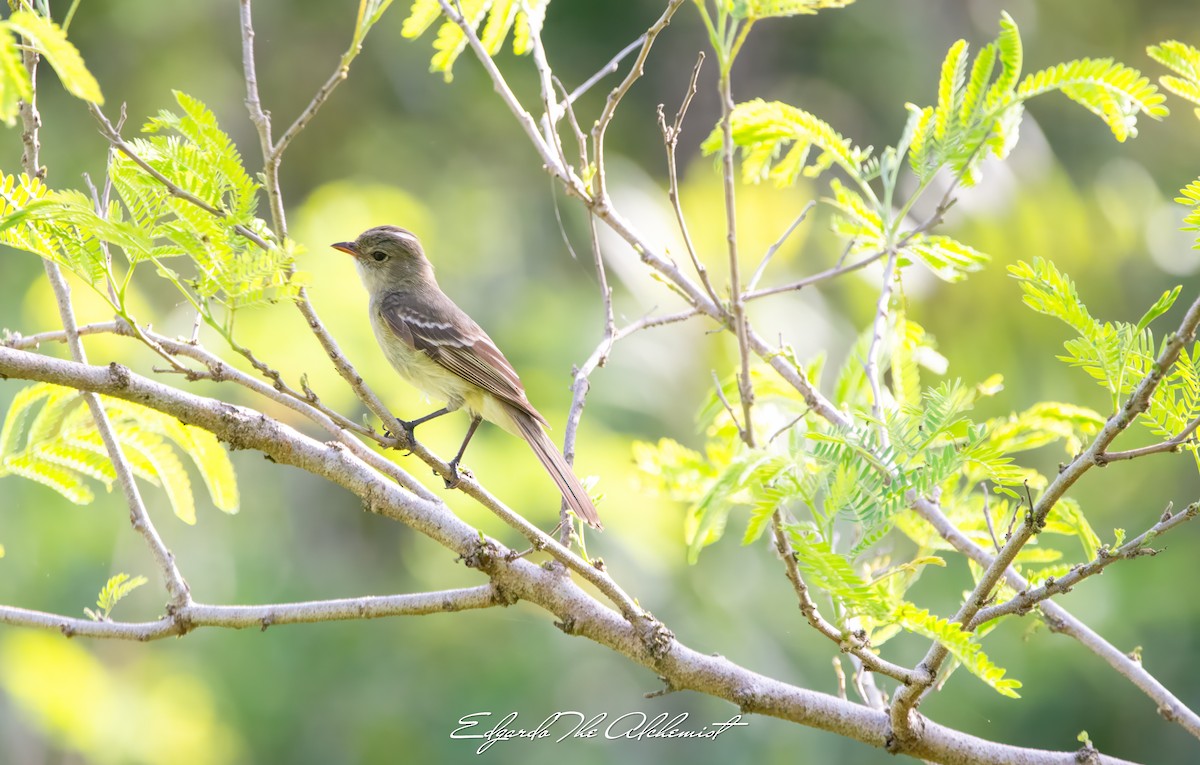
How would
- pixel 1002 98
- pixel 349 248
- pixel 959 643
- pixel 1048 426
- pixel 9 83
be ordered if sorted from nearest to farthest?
pixel 9 83 → pixel 959 643 → pixel 1002 98 → pixel 1048 426 → pixel 349 248

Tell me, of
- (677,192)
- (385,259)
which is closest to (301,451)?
(677,192)

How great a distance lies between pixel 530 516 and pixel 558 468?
3.92m

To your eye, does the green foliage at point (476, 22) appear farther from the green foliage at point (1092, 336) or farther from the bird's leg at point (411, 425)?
the green foliage at point (1092, 336)

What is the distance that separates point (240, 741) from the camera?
8.48 metres

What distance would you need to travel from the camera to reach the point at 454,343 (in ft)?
14.5

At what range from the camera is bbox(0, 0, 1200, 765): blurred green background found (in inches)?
281

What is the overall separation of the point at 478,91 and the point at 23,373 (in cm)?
1106

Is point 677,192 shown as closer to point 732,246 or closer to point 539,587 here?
point 732,246

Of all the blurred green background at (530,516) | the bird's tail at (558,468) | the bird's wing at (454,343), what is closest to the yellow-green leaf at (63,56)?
the bird's tail at (558,468)

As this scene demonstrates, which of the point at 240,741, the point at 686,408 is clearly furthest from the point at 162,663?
the point at 686,408

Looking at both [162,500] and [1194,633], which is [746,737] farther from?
[162,500]

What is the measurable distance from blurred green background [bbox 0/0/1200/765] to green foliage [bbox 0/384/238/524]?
2.48m

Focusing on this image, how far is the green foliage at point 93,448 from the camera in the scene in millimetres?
2904

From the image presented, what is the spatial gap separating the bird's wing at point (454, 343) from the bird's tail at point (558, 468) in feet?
0.15
